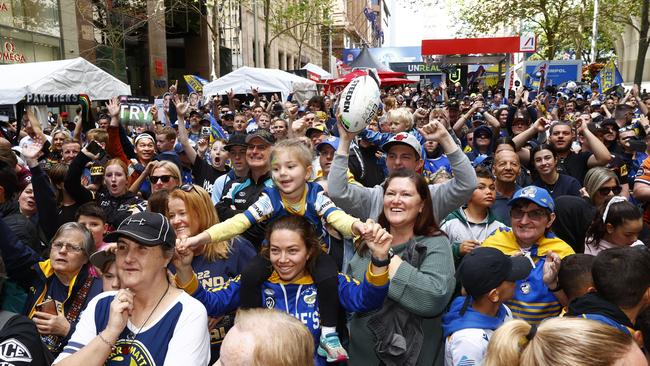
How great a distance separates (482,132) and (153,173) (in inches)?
174

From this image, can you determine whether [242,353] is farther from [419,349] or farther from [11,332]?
[419,349]

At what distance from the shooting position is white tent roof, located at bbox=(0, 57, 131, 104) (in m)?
9.48

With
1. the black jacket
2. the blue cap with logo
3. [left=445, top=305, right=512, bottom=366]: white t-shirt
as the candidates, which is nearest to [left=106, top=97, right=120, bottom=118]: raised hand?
the black jacket

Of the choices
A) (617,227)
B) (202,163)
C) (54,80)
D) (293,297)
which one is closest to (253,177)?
(293,297)

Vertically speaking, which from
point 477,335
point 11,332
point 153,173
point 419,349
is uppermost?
point 153,173

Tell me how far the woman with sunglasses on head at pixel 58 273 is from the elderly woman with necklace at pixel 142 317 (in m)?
0.83

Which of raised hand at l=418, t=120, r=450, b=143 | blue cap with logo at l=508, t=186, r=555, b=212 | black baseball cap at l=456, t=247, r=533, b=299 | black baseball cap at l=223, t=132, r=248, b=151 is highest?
raised hand at l=418, t=120, r=450, b=143

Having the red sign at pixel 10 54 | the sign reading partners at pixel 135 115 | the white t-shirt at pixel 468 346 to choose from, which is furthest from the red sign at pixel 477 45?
the white t-shirt at pixel 468 346

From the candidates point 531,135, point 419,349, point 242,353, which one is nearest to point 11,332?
point 242,353

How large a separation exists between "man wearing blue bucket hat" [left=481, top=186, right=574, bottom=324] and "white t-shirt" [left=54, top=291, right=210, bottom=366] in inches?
72.4

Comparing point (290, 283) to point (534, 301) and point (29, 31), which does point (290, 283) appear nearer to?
point (534, 301)

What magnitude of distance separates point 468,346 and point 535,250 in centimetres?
120

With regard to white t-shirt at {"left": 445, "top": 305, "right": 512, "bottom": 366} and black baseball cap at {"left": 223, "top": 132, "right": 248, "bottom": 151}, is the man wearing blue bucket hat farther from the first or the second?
black baseball cap at {"left": 223, "top": 132, "right": 248, "bottom": 151}

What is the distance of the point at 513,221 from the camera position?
3.41 metres
